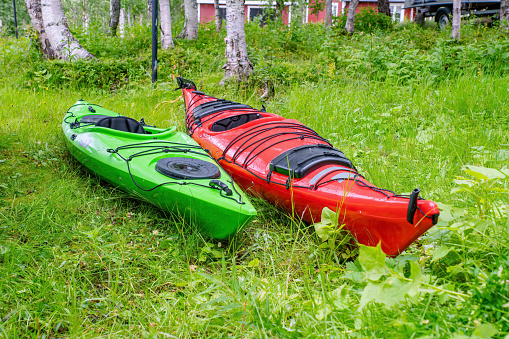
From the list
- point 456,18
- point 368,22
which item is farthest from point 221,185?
point 368,22

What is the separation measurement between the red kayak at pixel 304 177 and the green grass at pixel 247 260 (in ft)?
0.52

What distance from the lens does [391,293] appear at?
1309 mm

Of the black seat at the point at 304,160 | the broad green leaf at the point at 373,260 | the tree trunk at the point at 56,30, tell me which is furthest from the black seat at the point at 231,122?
the tree trunk at the point at 56,30

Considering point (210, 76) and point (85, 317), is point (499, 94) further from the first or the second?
point (85, 317)

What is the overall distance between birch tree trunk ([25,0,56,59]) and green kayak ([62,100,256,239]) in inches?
153

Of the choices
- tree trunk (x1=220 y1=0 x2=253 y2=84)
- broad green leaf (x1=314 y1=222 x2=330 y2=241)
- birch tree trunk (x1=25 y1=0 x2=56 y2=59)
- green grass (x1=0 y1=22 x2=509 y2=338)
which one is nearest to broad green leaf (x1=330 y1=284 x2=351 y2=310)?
green grass (x1=0 y1=22 x2=509 y2=338)

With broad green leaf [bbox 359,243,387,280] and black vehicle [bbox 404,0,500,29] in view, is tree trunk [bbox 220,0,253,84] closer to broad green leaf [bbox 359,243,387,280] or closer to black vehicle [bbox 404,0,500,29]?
broad green leaf [bbox 359,243,387,280]

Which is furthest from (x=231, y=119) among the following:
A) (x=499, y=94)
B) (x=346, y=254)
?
(x=499, y=94)

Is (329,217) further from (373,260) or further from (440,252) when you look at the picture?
(373,260)

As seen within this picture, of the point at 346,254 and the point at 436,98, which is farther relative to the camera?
the point at 436,98

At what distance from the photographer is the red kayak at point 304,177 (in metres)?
1.91

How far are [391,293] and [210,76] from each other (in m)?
5.21

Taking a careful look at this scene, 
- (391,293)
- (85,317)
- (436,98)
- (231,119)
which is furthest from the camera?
(436,98)

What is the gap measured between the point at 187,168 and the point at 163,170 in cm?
18
